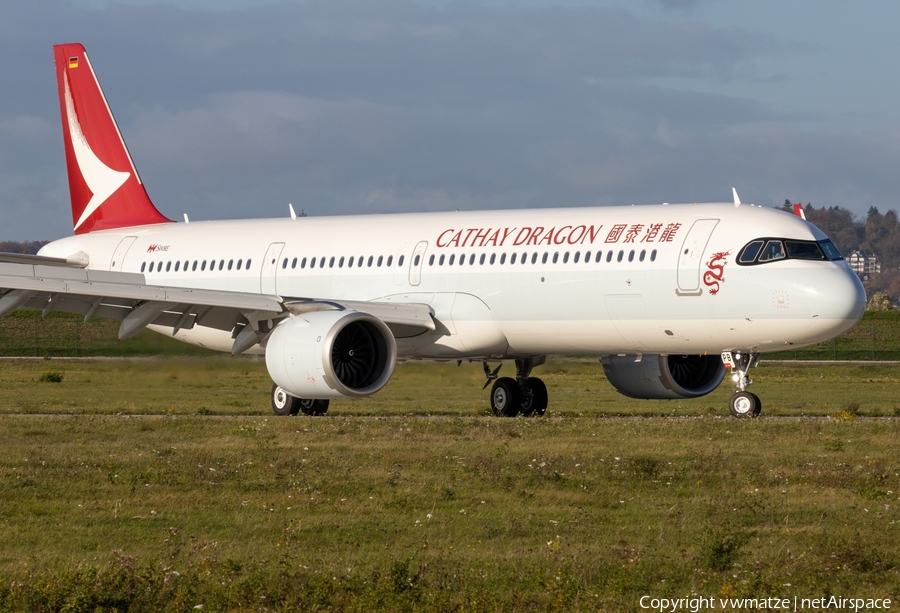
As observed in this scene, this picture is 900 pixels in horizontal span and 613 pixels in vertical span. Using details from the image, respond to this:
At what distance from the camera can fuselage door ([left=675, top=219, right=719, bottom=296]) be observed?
23.6 metres

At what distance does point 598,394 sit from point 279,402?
14.8 m

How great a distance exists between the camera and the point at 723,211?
80.1 ft

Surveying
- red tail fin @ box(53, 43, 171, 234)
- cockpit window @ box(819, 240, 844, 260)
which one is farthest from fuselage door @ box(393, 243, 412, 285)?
red tail fin @ box(53, 43, 171, 234)

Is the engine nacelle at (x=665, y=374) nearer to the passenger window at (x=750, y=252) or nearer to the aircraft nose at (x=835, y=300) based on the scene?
the passenger window at (x=750, y=252)

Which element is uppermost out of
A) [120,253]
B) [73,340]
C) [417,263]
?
[73,340]

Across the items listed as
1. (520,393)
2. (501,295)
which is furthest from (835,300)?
(520,393)

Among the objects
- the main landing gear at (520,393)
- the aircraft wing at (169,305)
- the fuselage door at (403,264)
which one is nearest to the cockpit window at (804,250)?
the main landing gear at (520,393)

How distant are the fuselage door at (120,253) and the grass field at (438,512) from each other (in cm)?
765

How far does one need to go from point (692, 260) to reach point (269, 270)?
10.6 m

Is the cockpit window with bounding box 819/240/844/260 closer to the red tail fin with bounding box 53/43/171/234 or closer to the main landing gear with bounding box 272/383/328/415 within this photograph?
the main landing gear with bounding box 272/383/328/415

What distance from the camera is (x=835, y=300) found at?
2258 centimetres

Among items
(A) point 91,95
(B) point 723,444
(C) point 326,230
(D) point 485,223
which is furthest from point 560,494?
(A) point 91,95

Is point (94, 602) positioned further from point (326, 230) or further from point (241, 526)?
point (326, 230)

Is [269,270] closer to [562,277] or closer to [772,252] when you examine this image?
[562,277]
